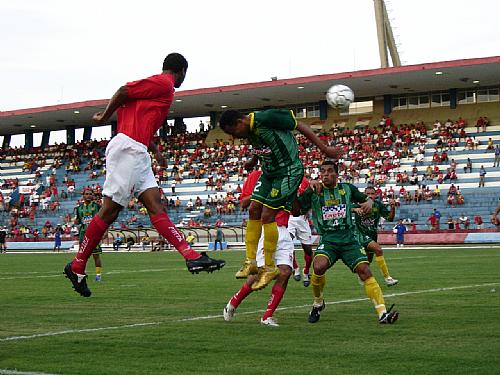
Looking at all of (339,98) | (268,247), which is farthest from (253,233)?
(339,98)

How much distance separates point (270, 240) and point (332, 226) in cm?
87

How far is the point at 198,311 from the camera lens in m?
11.9

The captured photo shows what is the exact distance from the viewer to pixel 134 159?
9.16 m

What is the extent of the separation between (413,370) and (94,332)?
3974 mm

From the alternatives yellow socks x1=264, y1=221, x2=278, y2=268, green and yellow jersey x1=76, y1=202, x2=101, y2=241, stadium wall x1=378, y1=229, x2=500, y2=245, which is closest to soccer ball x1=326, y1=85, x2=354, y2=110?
yellow socks x1=264, y1=221, x2=278, y2=268

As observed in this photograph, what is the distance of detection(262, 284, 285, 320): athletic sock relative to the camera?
32.8 feet

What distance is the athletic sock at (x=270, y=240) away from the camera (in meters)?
10.0

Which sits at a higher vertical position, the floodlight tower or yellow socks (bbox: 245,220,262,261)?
the floodlight tower

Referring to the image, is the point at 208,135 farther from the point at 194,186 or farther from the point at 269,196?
the point at 269,196

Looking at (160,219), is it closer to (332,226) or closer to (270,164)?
(270,164)

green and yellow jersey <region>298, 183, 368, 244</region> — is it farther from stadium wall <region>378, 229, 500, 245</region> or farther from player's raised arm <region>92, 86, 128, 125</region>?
stadium wall <region>378, 229, 500, 245</region>

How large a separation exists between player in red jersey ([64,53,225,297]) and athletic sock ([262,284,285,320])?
4.50 ft

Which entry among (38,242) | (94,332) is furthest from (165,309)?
(38,242)

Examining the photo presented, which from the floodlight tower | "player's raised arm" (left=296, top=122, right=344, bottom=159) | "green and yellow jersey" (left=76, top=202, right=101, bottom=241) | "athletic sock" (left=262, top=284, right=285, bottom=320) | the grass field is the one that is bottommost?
the grass field
